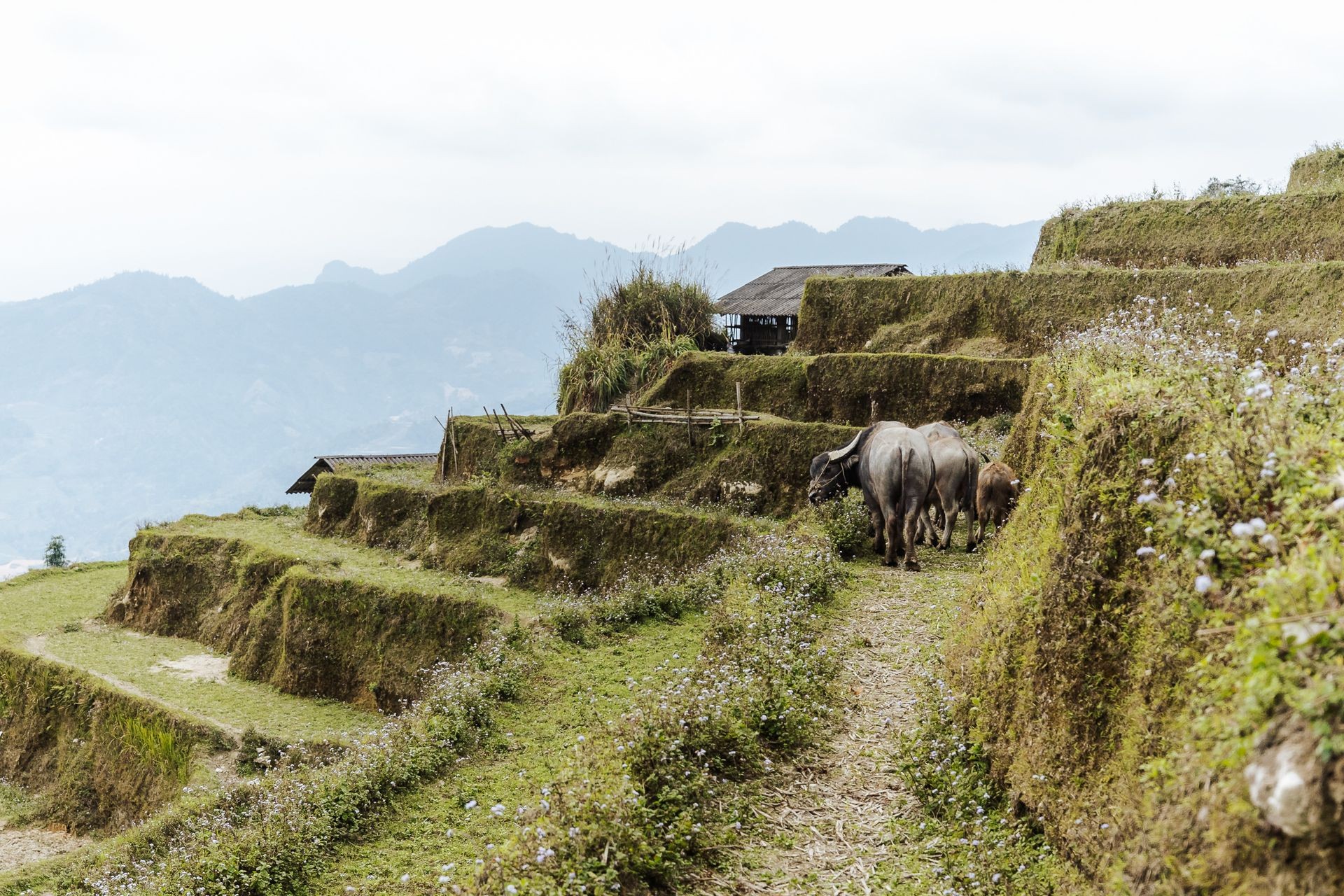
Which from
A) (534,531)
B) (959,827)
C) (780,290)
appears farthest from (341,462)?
(959,827)

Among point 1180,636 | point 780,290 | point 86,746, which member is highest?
point 780,290

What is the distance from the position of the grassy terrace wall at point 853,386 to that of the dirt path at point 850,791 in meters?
12.6

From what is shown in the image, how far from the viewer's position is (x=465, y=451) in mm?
31234

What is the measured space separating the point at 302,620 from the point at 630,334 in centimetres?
1526

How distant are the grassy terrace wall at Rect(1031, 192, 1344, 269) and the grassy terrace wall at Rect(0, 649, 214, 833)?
2545 cm

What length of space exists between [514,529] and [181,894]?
16.9 m

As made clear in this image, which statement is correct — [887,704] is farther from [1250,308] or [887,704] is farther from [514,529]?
[514,529]

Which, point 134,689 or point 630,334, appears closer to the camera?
point 134,689

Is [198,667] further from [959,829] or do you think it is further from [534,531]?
[959,829]

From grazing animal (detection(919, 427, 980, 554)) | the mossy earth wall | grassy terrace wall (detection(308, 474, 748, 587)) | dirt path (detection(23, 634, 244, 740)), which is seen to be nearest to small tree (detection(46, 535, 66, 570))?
the mossy earth wall

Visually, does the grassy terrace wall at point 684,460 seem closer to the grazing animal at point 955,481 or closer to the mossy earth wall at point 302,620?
the mossy earth wall at point 302,620

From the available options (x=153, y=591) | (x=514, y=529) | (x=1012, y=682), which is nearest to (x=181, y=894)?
(x=1012, y=682)

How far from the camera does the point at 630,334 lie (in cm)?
3419

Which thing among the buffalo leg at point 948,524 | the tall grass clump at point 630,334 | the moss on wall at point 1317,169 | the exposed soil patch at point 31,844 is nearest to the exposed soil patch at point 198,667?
the exposed soil patch at point 31,844
